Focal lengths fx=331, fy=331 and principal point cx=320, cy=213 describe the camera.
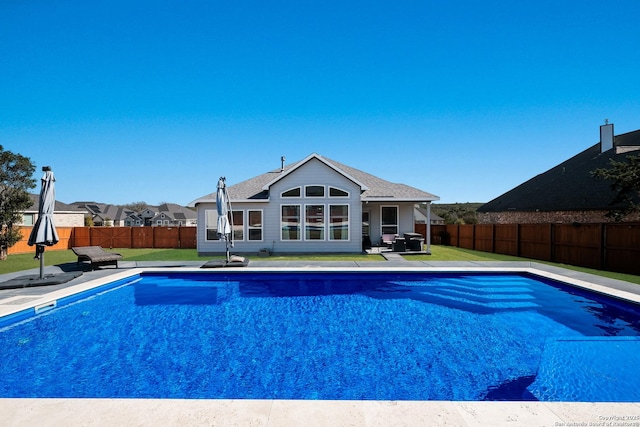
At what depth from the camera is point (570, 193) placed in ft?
85.4

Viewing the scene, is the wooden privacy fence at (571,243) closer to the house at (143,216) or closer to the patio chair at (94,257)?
the patio chair at (94,257)

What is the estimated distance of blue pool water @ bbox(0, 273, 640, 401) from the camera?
14.7 feet

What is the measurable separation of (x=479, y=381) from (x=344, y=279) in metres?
7.36

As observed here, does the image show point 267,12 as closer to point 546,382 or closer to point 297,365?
point 297,365

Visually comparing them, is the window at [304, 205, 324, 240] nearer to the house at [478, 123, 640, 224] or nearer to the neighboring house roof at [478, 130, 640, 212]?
the house at [478, 123, 640, 224]

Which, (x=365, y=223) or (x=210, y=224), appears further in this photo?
(x=365, y=223)

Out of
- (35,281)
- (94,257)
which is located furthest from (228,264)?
(35,281)

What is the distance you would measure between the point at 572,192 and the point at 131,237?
115 feet

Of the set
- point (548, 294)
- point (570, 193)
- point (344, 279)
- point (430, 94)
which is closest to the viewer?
point (548, 294)

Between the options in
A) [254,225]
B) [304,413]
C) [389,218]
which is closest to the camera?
[304,413]

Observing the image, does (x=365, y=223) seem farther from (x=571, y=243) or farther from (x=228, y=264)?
(x=571, y=243)

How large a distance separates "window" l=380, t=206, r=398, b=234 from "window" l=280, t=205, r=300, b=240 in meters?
5.73

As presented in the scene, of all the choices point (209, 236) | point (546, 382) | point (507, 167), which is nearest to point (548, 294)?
point (546, 382)

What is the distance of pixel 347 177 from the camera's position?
1855 centimetres
